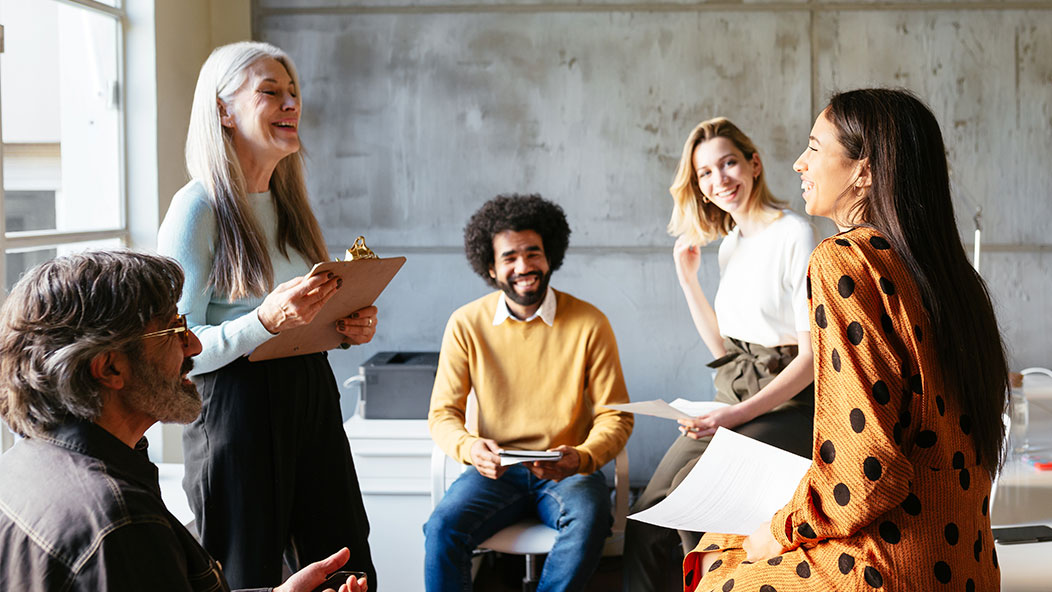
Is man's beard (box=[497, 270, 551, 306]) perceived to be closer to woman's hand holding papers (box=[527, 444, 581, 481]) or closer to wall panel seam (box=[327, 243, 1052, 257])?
woman's hand holding papers (box=[527, 444, 581, 481])

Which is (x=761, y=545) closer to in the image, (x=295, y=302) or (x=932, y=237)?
(x=932, y=237)

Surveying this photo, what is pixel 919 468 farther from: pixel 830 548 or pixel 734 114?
pixel 734 114

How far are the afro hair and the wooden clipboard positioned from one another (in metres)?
0.99

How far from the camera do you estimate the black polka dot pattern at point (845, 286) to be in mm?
1512

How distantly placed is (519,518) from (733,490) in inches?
43.4

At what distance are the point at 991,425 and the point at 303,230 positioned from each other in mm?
1564

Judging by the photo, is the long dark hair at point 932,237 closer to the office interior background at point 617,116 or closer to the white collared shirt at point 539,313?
the white collared shirt at point 539,313

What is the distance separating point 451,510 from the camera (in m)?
2.86

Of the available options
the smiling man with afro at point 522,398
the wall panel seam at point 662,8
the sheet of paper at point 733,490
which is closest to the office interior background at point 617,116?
the wall panel seam at point 662,8

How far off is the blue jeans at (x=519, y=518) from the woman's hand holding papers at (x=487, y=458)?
75mm

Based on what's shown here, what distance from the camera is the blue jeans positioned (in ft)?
9.15

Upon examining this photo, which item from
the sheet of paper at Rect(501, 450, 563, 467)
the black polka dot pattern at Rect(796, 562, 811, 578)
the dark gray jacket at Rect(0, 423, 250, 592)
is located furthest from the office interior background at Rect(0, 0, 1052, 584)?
the dark gray jacket at Rect(0, 423, 250, 592)

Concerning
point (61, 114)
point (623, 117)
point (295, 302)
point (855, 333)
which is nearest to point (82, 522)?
point (295, 302)

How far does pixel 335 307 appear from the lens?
2197 mm
